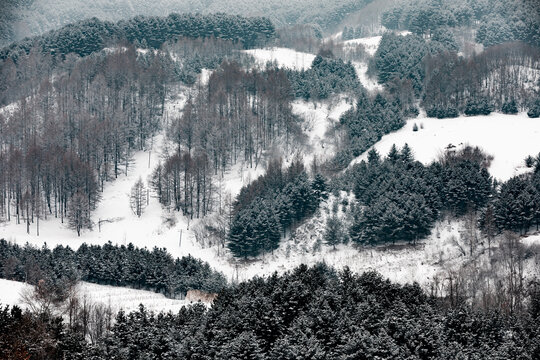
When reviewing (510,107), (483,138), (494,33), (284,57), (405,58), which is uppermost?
(494,33)

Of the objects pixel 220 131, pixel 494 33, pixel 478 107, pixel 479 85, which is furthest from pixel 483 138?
pixel 494 33

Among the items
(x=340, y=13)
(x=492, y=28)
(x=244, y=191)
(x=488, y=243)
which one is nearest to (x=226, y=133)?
(x=244, y=191)

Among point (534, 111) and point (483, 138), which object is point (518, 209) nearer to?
point (483, 138)

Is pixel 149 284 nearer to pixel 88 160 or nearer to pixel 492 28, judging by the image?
pixel 88 160

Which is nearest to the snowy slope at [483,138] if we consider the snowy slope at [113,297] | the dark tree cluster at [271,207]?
the dark tree cluster at [271,207]

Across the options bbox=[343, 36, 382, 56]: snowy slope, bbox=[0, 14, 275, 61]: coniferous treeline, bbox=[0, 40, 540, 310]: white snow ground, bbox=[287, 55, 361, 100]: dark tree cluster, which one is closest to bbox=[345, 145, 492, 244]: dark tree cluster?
bbox=[0, 40, 540, 310]: white snow ground

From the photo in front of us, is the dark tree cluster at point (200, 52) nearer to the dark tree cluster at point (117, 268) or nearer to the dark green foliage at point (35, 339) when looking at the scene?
the dark tree cluster at point (117, 268)

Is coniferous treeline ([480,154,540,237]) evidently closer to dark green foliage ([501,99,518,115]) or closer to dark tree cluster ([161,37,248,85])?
dark green foliage ([501,99,518,115])
